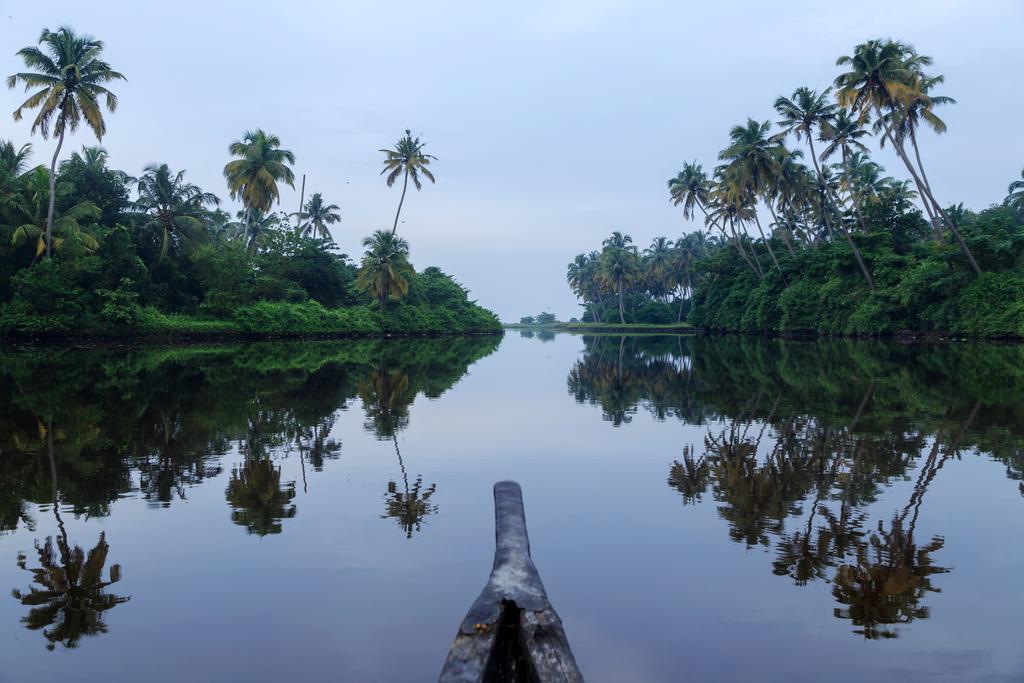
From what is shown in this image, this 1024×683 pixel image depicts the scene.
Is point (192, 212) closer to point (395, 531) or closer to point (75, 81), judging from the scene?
point (75, 81)

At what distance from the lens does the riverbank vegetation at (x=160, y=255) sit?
39250mm

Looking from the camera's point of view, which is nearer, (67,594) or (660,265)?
(67,594)

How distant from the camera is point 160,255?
49656 mm

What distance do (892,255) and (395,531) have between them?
175 feet

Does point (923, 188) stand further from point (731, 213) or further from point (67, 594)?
point (67, 594)

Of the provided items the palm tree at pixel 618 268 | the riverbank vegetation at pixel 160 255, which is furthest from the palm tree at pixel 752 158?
the palm tree at pixel 618 268

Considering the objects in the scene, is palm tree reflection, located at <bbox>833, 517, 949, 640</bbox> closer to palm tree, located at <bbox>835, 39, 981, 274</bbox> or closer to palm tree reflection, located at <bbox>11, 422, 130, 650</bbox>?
palm tree reflection, located at <bbox>11, 422, 130, 650</bbox>

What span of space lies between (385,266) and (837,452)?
5323 cm

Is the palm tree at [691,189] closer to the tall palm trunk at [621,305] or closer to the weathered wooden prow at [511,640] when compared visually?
the tall palm trunk at [621,305]

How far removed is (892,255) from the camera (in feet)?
169

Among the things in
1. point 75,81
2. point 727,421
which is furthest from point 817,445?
point 75,81

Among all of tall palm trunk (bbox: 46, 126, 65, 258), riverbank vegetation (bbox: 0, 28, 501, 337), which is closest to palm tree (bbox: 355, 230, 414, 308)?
riverbank vegetation (bbox: 0, 28, 501, 337)

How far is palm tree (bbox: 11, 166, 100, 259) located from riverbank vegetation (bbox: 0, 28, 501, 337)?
9 cm

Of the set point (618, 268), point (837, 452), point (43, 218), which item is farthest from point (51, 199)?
point (618, 268)
